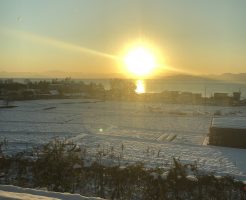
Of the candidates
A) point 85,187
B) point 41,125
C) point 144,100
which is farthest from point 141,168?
point 144,100

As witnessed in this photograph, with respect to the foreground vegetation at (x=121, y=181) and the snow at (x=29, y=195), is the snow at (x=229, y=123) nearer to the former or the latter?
the foreground vegetation at (x=121, y=181)

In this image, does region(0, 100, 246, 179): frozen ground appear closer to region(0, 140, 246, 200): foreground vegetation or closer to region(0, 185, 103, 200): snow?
region(0, 140, 246, 200): foreground vegetation

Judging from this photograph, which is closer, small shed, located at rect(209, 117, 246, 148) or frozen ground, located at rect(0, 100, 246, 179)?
frozen ground, located at rect(0, 100, 246, 179)

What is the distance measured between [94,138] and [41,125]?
6.79 meters

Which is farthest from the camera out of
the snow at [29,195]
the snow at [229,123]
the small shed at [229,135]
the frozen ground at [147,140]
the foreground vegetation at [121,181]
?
the snow at [229,123]

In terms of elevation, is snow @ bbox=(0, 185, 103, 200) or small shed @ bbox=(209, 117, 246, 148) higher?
snow @ bbox=(0, 185, 103, 200)

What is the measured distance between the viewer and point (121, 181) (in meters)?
7.19

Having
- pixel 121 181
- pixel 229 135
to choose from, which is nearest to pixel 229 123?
pixel 229 135

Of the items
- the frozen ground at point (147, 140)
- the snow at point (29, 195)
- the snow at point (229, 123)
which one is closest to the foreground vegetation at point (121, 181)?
the snow at point (29, 195)

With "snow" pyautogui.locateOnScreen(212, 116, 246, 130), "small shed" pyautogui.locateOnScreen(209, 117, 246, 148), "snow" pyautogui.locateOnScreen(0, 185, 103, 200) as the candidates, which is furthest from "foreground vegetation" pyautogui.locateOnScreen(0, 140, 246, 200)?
"snow" pyautogui.locateOnScreen(212, 116, 246, 130)

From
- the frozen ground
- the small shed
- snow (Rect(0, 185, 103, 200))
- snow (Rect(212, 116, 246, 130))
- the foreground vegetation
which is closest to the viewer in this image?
snow (Rect(0, 185, 103, 200))

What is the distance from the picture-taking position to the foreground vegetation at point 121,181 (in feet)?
22.5

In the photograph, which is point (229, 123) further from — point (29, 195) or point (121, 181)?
point (29, 195)

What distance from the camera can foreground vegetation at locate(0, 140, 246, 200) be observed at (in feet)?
22.5
